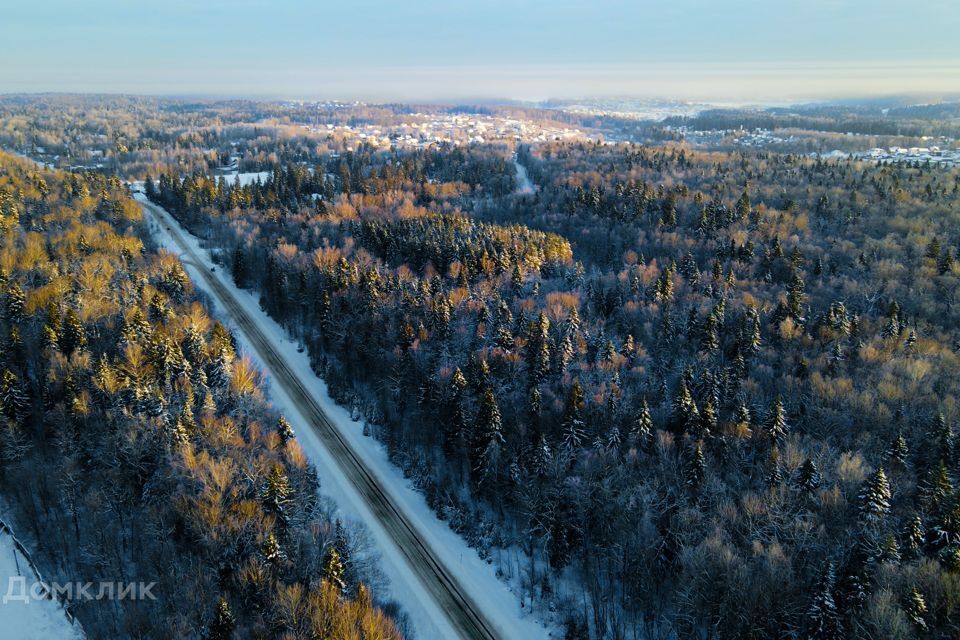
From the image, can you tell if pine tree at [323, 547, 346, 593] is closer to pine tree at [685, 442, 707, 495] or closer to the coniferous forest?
the coniferous forest

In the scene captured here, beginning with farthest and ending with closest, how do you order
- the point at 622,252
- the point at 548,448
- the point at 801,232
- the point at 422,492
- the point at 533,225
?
the point at 533,225, the point at 622,252, the point at 801,232, the point at 422,492, the point at 548,448

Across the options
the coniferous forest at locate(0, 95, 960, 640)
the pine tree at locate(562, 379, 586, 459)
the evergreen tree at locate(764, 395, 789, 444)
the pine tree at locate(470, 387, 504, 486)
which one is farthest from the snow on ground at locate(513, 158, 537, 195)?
the evergreen tree at locate(764, 395, 789, 444)

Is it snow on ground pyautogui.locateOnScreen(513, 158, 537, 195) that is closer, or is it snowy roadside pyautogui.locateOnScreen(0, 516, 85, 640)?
snowy roadside pyautogui.locateOnScreen(0, 516, 85, 640)

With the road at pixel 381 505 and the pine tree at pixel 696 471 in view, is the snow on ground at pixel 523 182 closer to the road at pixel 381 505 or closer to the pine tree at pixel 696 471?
the road at pixel 381 505

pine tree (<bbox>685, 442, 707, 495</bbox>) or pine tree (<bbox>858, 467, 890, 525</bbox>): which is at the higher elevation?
pine tree (<bbox>858, 467, 890, 525</bbox>)

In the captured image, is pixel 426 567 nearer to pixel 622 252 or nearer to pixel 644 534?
pixel 644 534

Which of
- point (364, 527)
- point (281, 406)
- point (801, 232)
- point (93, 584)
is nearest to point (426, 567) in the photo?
point (364, 527)

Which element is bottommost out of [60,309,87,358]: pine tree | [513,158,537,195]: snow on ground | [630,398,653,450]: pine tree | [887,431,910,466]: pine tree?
[630,398,653,450]: pine tree
